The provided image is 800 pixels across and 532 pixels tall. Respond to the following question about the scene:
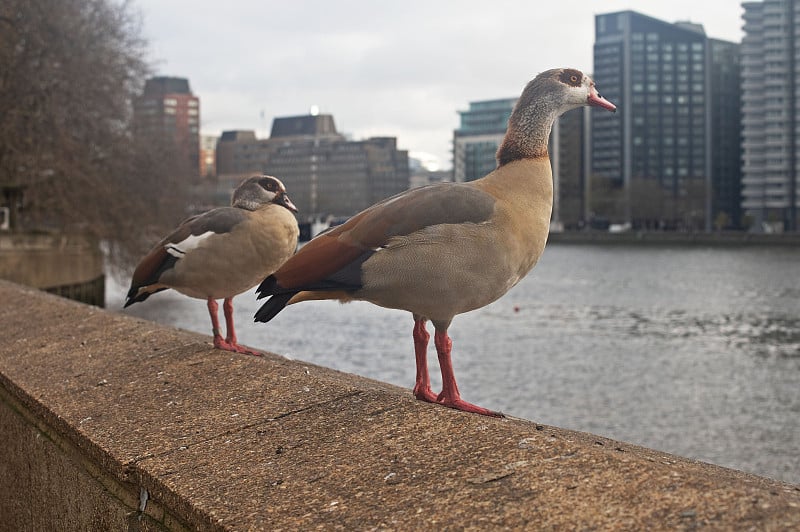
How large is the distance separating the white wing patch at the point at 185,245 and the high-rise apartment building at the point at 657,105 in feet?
507

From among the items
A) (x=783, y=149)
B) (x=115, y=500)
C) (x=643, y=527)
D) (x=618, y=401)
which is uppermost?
(x=783, y=149)

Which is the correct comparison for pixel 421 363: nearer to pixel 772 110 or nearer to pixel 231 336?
pixel 231 336

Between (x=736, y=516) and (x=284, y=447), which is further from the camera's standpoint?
(x=284, y=447)

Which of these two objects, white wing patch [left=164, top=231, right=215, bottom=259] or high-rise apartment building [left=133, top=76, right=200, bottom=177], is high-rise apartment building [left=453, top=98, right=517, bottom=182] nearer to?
high-rise apartment building [left=133, top=76, right=200, bottom=177]

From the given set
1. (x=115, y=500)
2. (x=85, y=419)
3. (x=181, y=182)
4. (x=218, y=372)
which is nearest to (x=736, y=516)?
(x=115, y=500)

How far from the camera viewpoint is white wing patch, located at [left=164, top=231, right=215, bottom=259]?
4.86 metres

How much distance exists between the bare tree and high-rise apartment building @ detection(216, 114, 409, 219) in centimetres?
442

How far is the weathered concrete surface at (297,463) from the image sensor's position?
7.02ft

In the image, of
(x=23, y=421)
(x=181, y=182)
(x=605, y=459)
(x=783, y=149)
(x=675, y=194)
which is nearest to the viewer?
(x=605, y=459)

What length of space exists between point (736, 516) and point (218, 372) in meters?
2.59

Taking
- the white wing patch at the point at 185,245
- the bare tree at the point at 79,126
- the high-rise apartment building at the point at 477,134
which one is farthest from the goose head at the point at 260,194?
Result: the high-rise apartment building at the point at 477,134

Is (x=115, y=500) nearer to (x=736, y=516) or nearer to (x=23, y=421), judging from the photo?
(x=23, y=421)

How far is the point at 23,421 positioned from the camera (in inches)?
155

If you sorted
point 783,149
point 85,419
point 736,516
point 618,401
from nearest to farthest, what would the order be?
point 736,516 → point 85,419 → point 618,401 → point 783,149
